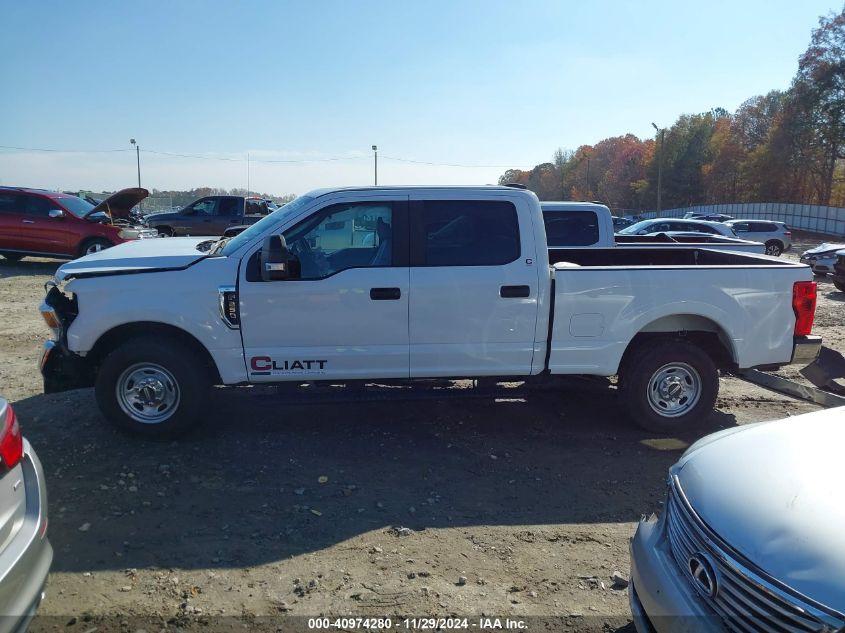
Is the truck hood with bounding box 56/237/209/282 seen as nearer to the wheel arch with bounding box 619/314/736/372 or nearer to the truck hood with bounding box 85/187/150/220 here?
the wheel arch with bounding box 619/314/736/372

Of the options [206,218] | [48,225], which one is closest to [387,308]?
[48,225]

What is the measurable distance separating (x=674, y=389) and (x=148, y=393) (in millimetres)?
4372

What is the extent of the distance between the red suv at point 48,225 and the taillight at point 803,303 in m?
13.9

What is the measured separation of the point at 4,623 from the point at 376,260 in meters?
3.43

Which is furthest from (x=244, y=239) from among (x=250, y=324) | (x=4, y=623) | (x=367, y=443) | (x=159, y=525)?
(x=4, y=623)

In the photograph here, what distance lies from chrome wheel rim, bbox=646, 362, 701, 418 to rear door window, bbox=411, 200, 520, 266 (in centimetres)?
170

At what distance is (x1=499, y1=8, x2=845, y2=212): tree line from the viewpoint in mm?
49969

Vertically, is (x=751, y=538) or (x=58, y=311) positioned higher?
(x=58, y=311)

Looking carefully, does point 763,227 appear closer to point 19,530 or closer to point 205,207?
point 205,207

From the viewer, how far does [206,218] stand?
21172 mm

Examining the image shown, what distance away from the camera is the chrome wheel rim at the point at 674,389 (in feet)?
18.3

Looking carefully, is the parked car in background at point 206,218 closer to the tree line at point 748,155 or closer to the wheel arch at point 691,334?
the wheel arch at point 691,334

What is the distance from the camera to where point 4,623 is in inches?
92.8

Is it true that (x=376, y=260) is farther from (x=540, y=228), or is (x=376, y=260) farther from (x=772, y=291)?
(x=772, y=291)
